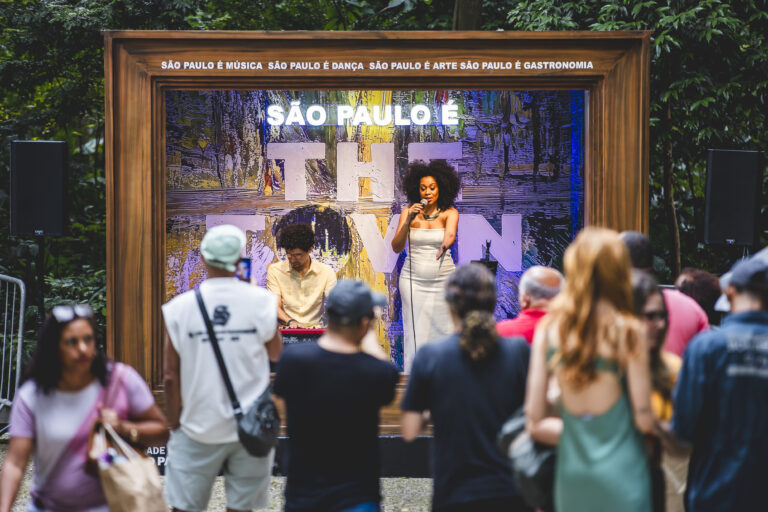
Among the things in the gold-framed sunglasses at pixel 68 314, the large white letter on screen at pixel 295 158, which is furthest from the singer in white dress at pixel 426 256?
the gold-framed sunglasses at pixel 68 314

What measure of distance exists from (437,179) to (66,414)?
5.37 metres

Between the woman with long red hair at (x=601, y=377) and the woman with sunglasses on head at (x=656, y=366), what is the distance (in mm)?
145

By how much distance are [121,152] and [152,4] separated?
145 inches

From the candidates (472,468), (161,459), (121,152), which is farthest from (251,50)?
(472,468)

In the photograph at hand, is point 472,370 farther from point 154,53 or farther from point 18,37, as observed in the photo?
point 18,37

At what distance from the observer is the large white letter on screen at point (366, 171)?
8.56 metres

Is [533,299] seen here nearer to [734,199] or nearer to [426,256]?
[734,199]

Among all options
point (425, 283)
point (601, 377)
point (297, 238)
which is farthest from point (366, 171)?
point (601, 377)

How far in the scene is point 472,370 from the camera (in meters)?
3.38

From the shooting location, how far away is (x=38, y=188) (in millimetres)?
7055

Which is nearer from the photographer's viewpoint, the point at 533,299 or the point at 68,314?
the point at 68,314

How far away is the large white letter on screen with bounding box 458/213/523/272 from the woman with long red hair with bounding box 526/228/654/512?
531 cm

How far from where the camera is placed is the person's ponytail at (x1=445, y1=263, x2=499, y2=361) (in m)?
3.38

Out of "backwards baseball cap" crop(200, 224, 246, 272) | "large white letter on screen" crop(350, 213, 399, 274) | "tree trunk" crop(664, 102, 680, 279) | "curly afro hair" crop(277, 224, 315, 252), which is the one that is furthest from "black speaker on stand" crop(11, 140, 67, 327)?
"tree trunk" crop(664, 102, 680, 279)
